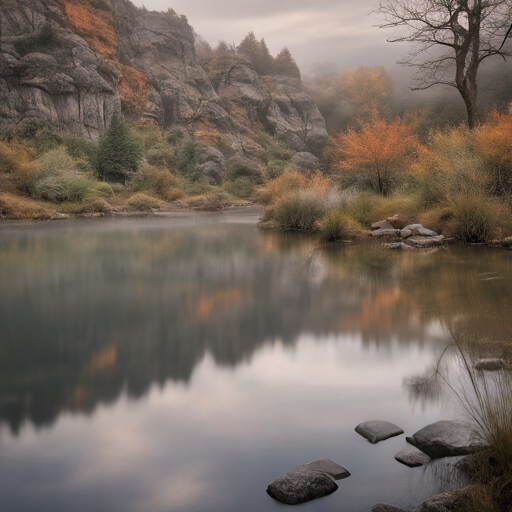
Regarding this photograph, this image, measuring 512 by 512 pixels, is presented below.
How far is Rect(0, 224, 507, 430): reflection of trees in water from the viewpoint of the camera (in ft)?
8.89

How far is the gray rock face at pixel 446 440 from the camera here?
1.85 meters

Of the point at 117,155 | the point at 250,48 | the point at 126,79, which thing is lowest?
the point at 117,155

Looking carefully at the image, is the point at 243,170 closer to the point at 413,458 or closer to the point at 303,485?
the point at 413,458

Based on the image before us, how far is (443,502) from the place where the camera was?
59.1 inches

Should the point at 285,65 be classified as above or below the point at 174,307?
above

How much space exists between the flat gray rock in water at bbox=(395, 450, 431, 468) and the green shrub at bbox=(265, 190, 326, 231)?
9934mm

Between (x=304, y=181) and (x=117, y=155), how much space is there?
12.6 meters

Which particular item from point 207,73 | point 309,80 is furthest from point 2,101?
point 309,80

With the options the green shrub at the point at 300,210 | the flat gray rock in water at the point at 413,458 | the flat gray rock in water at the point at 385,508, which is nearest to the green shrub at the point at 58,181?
the green shrub at the point at 300,210

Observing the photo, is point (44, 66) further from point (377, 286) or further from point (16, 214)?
point (377, 286)

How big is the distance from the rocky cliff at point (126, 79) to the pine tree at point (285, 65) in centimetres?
149

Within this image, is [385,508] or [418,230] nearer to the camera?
[385,508]

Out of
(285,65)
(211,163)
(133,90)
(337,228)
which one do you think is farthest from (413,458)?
(285,65)

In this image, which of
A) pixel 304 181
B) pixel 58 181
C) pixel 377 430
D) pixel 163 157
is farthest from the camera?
pixel 163 157
